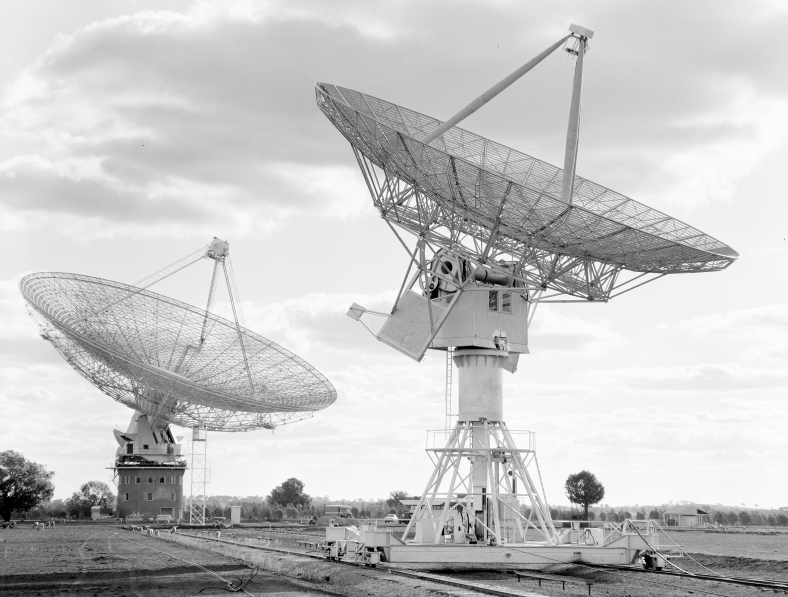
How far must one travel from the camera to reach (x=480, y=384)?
118 ft

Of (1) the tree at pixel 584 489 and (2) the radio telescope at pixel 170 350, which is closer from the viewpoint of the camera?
(2) the radio telescope at pixel 170 350

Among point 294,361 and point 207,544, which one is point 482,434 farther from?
point 294,361

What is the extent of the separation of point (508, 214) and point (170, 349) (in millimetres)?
38296

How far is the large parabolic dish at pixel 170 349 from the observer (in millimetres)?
61188

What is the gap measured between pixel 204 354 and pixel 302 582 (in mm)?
37611

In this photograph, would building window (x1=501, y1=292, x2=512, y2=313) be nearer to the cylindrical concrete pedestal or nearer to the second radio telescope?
the cylindrical concrete pedestal

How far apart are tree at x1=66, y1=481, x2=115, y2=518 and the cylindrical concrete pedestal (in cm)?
11946

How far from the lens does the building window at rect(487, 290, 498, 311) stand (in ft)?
118

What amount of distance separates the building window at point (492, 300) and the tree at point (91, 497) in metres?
120

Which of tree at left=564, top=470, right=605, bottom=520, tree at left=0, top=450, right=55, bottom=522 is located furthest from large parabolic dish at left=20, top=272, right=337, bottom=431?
tree at left=564, top=470, right=605, bottom=520

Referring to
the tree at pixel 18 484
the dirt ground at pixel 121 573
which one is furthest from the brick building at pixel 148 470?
the dirt ground at pixel 121 573

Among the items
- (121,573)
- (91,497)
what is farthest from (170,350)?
(91,497)

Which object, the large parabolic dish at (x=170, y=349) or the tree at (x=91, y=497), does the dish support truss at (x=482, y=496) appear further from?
the tree at (x=91, y=497)

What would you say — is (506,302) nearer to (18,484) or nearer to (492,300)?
(492,300)
